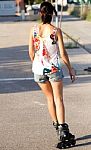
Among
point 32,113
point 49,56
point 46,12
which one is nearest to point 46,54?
point 49,56

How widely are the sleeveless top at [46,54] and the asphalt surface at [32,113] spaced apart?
1.03 m

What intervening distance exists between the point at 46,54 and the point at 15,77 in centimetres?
720

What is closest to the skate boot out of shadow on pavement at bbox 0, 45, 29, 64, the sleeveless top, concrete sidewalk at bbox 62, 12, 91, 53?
the sleeveless top

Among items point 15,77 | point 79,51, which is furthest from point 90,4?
point 15,77

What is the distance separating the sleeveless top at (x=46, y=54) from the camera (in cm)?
668

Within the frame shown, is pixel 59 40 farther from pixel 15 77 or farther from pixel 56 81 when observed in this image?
pixel 15 77

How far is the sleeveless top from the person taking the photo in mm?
6676

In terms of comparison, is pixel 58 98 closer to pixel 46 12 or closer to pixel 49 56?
pixel 49 56

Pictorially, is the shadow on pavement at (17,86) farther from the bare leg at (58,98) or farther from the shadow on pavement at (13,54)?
the shadow on pavement at (13,54)

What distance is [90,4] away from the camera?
5434 cm

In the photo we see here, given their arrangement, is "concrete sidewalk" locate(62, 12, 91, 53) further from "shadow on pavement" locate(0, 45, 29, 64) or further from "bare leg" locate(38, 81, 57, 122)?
"bare leg" locate(38, 81, 57, 122)

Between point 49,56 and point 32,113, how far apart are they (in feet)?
8.41

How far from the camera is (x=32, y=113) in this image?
29.9 feet

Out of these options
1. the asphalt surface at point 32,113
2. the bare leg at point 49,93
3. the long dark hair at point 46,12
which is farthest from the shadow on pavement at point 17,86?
the long dark hair at point 46,12
